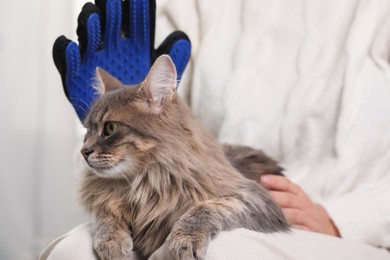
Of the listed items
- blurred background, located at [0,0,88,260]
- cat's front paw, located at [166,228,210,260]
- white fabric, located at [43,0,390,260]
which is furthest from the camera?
blurred background, located at [0,0,88,260]

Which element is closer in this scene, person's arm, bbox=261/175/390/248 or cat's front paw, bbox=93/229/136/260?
cat's front paw, bbox=93/229/136/260

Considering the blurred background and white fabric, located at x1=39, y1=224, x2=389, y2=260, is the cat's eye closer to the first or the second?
white fabric, located at x1=39, y1=224, x2=389, y2=260

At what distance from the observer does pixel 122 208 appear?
1.05 meters

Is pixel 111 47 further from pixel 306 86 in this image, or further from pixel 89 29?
pixel 306 86

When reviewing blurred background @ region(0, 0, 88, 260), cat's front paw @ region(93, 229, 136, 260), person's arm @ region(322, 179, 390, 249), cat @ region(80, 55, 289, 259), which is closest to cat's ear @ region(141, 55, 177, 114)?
cat @ region(80, 55, 289, 259)

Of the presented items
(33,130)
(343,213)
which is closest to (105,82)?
(343,213)

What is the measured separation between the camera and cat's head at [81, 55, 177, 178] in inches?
39.4

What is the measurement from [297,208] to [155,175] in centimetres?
43

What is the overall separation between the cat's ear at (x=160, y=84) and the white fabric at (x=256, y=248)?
314 mm

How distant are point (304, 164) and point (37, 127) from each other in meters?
1.18

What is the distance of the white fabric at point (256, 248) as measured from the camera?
2.98ft

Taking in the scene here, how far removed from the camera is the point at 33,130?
2.04 m

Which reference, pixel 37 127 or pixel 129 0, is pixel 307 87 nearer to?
pixel 129 0

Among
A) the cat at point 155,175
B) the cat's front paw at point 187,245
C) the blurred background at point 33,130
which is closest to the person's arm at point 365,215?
the cat at point 155,175
